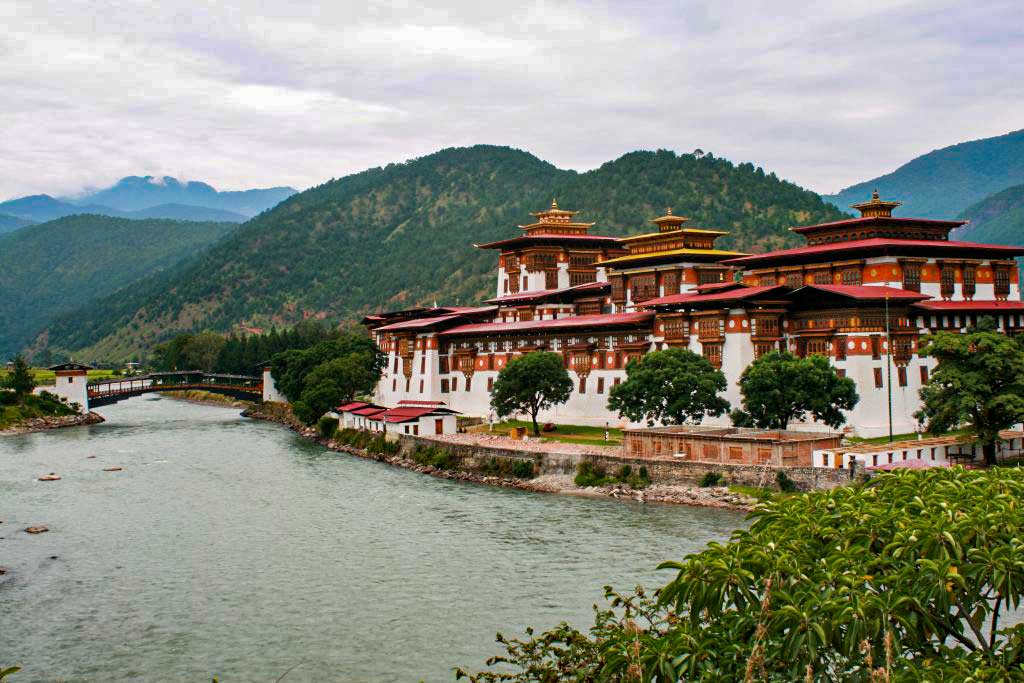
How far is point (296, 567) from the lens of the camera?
4625 cm

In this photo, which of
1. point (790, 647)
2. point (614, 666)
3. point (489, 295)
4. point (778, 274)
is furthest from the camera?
point (489, 295)

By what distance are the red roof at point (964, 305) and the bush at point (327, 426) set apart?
48359 mm

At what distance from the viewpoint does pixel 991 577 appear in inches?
796

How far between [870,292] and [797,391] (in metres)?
10.4

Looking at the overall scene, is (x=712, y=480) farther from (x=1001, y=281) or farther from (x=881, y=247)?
(x=1001, y=281)

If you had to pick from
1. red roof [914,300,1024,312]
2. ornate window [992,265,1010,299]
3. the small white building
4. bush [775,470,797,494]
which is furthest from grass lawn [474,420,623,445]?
ornate window [992,265,1010,299]

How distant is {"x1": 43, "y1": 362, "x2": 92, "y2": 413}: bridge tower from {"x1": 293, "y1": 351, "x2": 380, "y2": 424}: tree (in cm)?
2655

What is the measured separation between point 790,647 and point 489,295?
18079 centimetres

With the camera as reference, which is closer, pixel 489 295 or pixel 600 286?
pixel 600 286

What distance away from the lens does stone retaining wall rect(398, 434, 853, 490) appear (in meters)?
57.1

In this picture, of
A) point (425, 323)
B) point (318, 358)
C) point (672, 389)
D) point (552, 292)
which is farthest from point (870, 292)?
point (318, 358)

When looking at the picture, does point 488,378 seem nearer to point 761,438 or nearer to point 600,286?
point 600,286

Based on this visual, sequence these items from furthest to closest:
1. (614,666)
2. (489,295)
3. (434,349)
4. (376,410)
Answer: (489,295) < (434,349) < (376,410) < (614,666)

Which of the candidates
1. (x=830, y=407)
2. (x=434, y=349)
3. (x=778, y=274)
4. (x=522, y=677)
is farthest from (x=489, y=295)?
(x=522, y=677)
